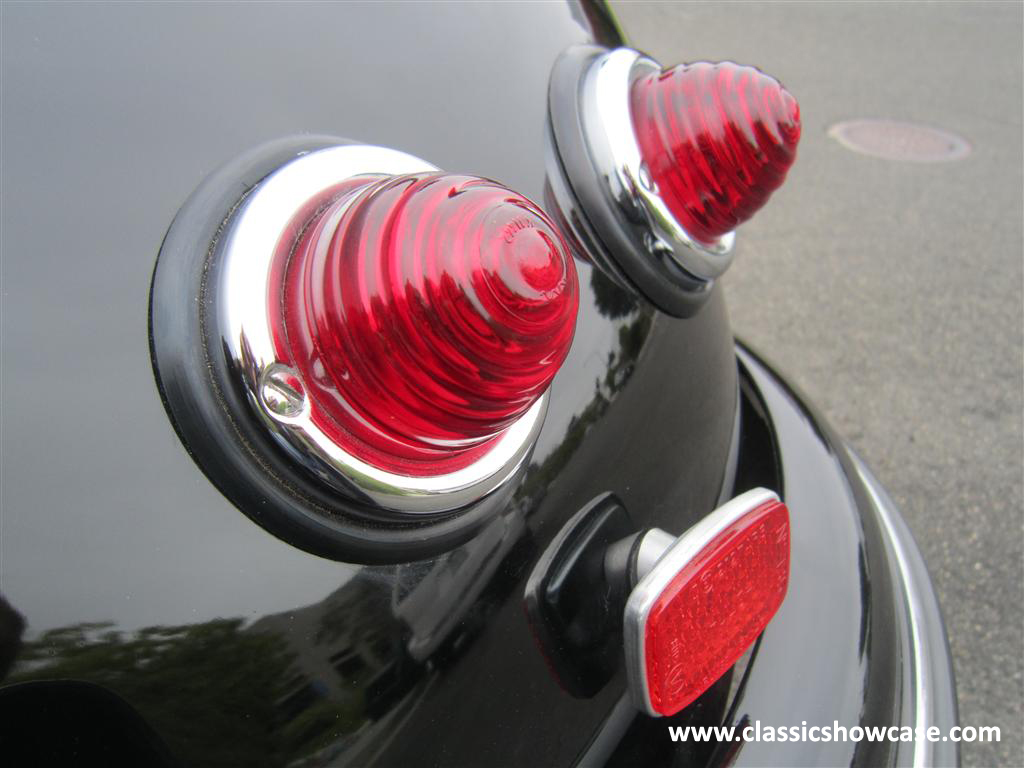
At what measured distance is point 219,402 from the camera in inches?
25.4

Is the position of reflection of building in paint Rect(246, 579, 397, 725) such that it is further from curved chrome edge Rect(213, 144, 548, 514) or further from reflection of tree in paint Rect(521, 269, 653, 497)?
reflection of tree in paint Rect(521, 269, 653, 497)

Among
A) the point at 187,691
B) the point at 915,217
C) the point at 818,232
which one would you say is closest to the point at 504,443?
the point at 187,691

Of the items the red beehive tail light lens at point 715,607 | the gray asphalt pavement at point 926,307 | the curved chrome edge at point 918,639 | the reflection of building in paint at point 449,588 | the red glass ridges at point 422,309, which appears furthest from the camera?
the gray asphalt pavement at point 926,307

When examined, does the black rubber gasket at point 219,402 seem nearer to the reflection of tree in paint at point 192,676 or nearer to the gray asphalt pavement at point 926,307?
the reflection of tree in paint at point 192,676

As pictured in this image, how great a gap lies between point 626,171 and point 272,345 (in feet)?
1.58

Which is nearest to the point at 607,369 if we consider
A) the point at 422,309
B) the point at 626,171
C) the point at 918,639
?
the point at 626,171

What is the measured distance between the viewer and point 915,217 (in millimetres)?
4191

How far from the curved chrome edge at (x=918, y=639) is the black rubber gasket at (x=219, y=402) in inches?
35.5

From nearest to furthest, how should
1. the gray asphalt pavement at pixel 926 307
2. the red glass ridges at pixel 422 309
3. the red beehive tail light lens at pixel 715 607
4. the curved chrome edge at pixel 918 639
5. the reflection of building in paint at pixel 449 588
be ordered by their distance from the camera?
the red glass ridges at pixel 422 309 < the reflection of building in paint at pixel 449 588 < the red beehive tail light lens at pixel 715 607 < the curved chrome edge at pixel 918 639 < the gray asphalt pavement at pixel 926 307

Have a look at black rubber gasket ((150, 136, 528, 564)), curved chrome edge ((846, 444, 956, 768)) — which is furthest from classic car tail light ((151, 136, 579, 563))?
curved chrome edge ((846, 444, 956, 768))

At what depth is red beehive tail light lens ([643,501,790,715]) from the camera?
863 mm

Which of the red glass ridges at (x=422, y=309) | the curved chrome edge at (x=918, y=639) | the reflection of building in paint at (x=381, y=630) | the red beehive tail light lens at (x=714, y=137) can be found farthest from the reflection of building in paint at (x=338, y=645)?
the curved chrome edge at (x=918, y=639)

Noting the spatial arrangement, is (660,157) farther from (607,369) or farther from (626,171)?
(607,369)

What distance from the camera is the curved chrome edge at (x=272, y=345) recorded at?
0.64 metres
